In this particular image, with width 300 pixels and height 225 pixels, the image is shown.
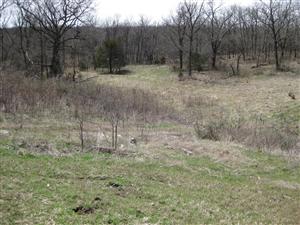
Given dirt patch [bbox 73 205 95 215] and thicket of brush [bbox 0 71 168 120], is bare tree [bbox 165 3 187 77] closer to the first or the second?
thicket of brush [bbox 0 71 168 120]

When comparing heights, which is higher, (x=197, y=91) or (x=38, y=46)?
(x=38, y=46)

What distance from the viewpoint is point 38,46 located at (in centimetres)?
4816

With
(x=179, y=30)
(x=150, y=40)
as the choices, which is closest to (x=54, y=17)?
(x=179, y=30)

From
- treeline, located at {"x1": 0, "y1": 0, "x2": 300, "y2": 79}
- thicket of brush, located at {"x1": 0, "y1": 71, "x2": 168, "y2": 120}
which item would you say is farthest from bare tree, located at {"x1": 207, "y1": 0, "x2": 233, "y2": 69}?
thicket of brush, located at {"x1": 0, "y1": 71, "x2": 168, "y2": 120}

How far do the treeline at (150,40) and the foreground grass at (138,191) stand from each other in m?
21.4

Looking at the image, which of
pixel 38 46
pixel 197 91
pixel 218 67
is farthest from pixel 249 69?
pixel 38 46

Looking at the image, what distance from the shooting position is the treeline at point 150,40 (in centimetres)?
3778

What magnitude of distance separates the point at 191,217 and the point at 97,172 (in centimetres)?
250

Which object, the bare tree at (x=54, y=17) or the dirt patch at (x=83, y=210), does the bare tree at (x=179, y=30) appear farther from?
the dirt patch at (x=83, y=210)

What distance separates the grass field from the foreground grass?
0.05 ft

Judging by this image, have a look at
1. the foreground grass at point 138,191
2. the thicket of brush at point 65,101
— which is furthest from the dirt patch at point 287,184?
the thicket of brush at point 65,101

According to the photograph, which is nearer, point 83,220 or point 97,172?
point 83,220

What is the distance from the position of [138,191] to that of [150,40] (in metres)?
74.8

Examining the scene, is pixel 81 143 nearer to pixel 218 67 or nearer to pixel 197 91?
pixel 197 91
